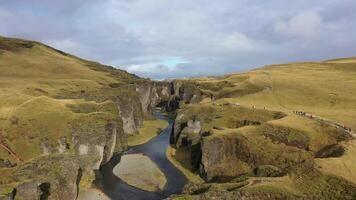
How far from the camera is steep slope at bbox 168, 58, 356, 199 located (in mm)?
61409

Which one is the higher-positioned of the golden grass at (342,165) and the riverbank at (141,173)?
the golden grass at (342,165)

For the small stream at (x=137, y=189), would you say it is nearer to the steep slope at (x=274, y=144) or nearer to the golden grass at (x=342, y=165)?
the steep slope at (x=274, y=144)

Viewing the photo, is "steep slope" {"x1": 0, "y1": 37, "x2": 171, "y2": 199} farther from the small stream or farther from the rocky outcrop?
the small stream

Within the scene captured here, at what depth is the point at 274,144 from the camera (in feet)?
290

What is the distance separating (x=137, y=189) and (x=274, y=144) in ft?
91.8

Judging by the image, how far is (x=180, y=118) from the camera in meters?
129

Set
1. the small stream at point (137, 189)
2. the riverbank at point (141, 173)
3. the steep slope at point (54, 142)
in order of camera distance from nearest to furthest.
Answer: the steep slope at point (54, 142), the small stream at point (137, 189), the riverbank at point (141, 173)

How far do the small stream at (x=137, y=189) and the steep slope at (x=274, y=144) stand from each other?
3343 millimetres

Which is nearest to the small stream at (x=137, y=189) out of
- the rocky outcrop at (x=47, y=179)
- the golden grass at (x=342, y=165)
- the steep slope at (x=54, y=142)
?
the steep slope at (x=54, y=142)

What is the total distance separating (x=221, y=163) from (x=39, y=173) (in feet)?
118

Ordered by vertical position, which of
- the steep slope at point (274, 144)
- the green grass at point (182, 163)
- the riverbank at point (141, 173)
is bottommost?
the green grass at point (182, 163)

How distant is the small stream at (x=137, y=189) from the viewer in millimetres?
80938

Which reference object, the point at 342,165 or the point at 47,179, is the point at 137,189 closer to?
the point at 47,179

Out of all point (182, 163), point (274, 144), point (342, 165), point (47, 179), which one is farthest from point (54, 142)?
point (342, 165)
